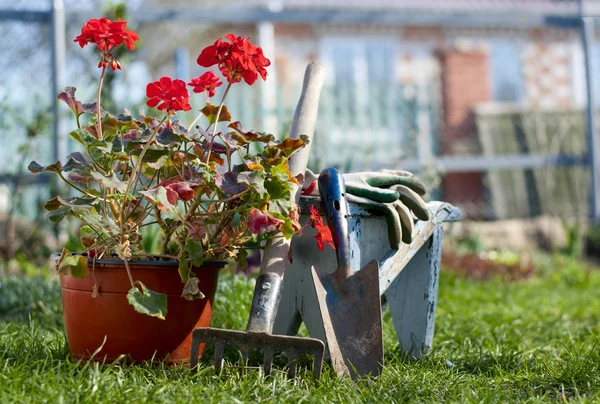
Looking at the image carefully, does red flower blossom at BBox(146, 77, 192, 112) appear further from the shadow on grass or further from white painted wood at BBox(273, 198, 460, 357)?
the shadow on grass

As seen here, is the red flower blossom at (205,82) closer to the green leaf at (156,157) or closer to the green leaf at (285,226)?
the green leaf at (156,157)

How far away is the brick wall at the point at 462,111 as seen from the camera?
7.07 metres

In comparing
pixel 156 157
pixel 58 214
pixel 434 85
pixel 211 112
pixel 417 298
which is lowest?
pixel 417 298

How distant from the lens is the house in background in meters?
5.84

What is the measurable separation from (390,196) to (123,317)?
884 mm

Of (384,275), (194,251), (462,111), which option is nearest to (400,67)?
(462,111)

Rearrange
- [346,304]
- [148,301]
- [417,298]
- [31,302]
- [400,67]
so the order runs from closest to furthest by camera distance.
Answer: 1. [148,301]
2. [346,304]
3. [417,298]
4. [31,302]
5. [400,67]

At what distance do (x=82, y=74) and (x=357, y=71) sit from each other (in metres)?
4.95

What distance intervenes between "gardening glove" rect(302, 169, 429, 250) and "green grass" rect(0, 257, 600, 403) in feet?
1.40

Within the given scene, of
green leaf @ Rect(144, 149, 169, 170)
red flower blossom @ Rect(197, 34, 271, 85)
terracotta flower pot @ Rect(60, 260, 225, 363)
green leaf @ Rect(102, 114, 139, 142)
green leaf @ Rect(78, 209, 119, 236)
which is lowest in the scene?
terracotta flower pot @ Rect(60, 260, 225, 363)

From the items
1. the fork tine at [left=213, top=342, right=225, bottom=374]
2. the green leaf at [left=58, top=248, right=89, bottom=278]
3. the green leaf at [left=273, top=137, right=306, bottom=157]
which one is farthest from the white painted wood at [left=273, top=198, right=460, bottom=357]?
the green leaf at [left=58, top=248, right=89, bottom=278]

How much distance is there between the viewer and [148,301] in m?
1.74

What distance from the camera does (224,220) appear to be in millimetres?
1979

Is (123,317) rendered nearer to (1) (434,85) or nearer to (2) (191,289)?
(2) (191,289)
